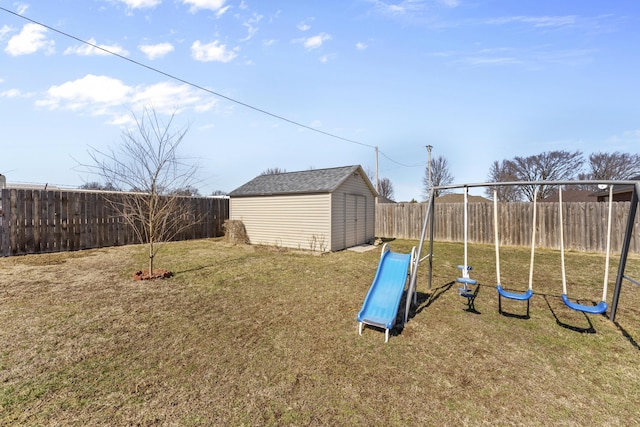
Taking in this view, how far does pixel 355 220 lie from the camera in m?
12.6

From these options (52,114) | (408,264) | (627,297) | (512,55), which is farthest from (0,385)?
(512,55)

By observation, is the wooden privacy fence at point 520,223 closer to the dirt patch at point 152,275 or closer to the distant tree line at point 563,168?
the dirt patch at point 152,275

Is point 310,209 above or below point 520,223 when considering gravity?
above

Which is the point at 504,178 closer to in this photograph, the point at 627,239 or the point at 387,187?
the point at 387,187

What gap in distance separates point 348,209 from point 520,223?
7.83m

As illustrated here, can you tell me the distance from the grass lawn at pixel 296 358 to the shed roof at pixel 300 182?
5.75m

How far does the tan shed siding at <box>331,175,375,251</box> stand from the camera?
11000mm

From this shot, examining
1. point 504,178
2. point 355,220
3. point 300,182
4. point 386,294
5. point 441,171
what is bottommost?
point 386,294

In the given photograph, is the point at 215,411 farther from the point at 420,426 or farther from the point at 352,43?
the point at 352,43

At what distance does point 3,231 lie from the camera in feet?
29.8

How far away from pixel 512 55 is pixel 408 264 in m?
8.01

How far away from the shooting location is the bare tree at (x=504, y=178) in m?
33.0

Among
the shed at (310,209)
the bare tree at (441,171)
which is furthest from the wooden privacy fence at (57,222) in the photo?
the bare tree at (441,171)

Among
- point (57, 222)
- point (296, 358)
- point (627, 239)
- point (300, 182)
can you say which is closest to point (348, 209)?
point (300, 182)
